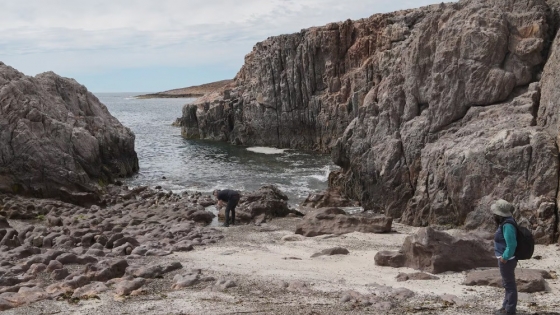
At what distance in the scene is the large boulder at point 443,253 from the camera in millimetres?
14617

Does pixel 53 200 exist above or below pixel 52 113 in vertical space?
below

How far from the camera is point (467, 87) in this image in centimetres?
Answer: 2397

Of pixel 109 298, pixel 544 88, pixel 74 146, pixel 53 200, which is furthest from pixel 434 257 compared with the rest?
pixel 74 146

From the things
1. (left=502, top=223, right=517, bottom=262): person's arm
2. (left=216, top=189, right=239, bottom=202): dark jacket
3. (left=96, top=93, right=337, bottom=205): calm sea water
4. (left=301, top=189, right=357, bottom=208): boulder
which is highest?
(left=502, top=223, right=517, bottom=262): person's arm

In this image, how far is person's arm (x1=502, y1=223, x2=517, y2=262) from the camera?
429 inches

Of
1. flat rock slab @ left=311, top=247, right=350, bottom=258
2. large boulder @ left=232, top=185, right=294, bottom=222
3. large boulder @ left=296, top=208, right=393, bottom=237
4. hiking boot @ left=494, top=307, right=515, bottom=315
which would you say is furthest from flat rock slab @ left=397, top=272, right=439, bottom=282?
large boulder @ left=232, top=185, right=294, bottom=222

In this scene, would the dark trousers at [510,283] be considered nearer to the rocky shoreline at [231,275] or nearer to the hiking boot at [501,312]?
the hiking boot at [501,312]

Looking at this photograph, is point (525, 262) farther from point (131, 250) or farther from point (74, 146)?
point (74, 146)

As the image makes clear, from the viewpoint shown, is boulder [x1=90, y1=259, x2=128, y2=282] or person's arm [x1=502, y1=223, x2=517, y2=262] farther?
boulder [x1=90, y1=259, x2=128, y2=282]

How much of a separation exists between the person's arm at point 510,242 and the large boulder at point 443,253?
3.67 metres

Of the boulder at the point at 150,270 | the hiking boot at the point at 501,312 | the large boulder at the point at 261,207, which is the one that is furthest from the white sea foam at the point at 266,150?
the hiking boot at the point at 501,312

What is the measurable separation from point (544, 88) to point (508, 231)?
12.7 metres

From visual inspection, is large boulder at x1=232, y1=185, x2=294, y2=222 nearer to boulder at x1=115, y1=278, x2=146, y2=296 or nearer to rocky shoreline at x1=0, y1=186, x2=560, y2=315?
rocky shoreline at x1=0, y1=186, x2=560, y2=315

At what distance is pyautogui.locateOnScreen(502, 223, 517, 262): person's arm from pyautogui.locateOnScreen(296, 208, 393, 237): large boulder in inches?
394
